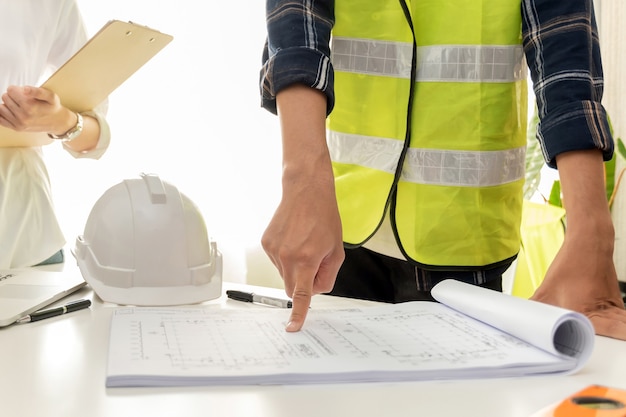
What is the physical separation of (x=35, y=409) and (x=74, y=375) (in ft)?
0.30

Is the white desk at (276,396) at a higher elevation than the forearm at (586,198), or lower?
lower

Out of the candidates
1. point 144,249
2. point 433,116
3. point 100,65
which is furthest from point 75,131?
point 433,116

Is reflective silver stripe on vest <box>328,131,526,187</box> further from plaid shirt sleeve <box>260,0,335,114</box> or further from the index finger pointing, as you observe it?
the index finger pointing

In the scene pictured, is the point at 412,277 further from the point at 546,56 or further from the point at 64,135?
the point at 64,135

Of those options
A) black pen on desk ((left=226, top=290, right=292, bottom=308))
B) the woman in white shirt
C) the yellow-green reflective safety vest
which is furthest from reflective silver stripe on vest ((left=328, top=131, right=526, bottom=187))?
the woman in white shirt

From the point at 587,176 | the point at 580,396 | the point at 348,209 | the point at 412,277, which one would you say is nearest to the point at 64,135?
the point at 348,209

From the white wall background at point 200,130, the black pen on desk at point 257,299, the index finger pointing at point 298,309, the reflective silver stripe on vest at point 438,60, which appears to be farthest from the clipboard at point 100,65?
the white wall background at point 200,130

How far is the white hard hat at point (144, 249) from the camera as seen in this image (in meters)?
1.03

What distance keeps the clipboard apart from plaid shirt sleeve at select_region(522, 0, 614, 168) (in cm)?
71

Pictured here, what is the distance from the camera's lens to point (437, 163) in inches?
44.3

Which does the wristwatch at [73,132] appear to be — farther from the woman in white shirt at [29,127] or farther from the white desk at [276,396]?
the white desk at [276,396]

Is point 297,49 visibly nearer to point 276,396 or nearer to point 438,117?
point 438,117

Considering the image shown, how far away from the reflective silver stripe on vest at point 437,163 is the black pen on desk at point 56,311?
52 centimetres

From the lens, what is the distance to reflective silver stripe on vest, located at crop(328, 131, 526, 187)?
1.12 m
